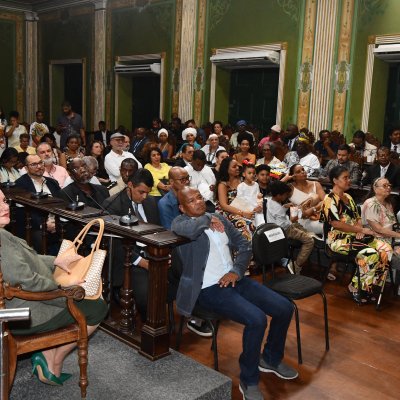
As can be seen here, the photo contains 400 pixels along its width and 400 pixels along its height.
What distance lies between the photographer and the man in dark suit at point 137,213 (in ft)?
11.5

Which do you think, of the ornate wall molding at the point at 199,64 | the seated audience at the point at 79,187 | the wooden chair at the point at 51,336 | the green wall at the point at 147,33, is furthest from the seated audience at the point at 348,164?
the green wall at the point at 147,33

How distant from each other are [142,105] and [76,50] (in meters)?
2.46

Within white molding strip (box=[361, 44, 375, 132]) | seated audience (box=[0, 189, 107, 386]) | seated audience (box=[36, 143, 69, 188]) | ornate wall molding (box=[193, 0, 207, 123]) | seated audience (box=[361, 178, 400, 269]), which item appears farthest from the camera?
ornate wall molding (box=[193, 0, 207, 123])

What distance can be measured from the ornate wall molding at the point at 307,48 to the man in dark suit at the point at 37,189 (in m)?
5.62

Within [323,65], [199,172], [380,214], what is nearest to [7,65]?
[323,65]

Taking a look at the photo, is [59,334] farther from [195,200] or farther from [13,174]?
[13,174]

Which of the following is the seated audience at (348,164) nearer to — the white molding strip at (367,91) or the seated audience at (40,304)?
the white molding strip at (367,91)

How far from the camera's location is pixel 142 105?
508 inches

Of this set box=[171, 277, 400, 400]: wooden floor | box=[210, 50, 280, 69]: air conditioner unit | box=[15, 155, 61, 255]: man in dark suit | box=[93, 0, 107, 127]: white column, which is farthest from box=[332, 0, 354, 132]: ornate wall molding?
box=[93, 0, 107, 127]: white column

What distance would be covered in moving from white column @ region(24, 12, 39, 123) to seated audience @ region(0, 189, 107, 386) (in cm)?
1314

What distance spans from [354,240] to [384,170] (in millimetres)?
2181

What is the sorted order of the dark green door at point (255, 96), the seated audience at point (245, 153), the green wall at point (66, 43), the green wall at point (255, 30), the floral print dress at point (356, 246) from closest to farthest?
1. the floral print dress at point (356, 246)
2. the seated audience at point (245, 153)
3. the green wall at point (255, 30)
4. the dark green door at point (255, 96)
5. the green wall at point (66, 43)

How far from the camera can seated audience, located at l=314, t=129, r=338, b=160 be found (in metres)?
Answer: 8.02

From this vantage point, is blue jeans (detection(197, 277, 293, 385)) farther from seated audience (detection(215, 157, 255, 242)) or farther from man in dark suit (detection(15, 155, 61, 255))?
seated audience (detection(215, 157, 255, 242))
